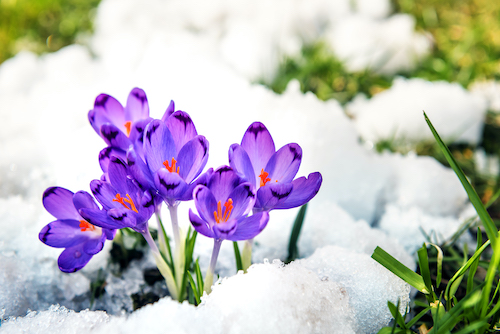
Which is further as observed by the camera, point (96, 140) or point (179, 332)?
point (96, 140)

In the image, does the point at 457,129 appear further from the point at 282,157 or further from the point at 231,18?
the point at 231,18

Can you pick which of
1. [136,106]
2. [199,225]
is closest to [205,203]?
[199,225]

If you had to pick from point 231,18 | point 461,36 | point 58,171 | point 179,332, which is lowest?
point 58,171

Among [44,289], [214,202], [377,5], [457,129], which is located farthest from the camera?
[377,5]

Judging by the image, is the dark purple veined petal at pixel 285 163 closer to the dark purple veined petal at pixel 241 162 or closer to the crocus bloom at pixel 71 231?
the dark purple veined petal at pixel 241 162

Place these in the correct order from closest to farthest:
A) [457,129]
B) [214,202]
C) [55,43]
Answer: [214,202] < [457,129] < [55,43]

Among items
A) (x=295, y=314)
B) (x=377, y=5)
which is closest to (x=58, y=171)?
(x=295, y=314)

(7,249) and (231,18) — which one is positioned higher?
(231,18)
